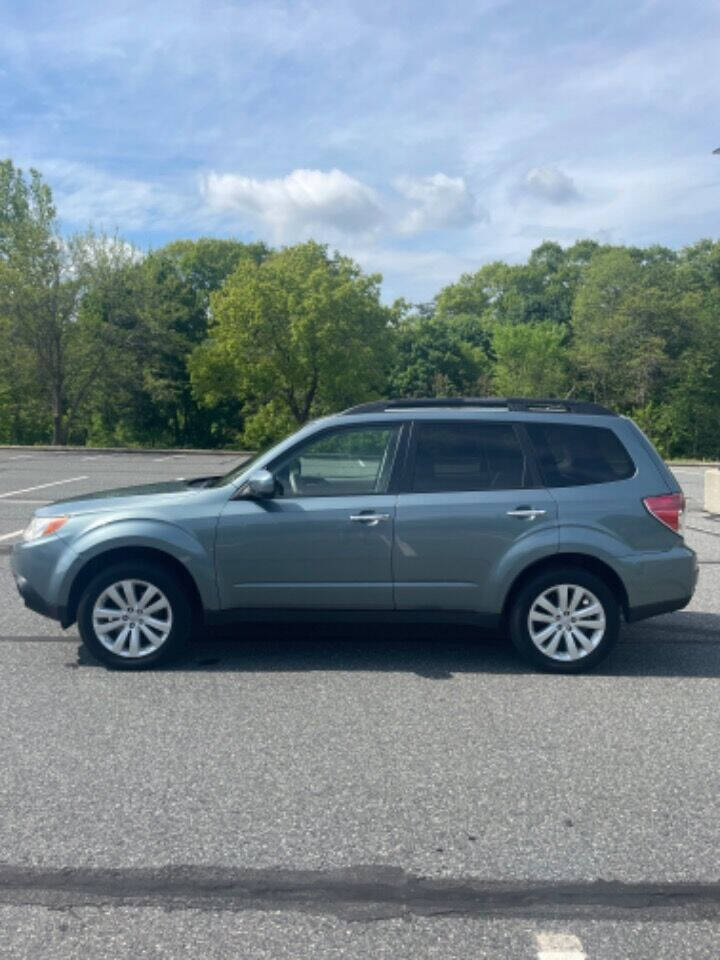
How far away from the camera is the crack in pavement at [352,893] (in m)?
3.23

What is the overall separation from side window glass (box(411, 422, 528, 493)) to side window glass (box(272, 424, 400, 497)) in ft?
0.69

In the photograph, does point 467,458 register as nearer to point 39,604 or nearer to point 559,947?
point 39,604

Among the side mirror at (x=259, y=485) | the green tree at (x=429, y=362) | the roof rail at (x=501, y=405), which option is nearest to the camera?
the side mirror at (x=259, y=485)

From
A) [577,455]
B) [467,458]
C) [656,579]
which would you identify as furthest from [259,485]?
[656,579]

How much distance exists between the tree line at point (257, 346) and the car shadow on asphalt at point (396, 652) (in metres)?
35.3

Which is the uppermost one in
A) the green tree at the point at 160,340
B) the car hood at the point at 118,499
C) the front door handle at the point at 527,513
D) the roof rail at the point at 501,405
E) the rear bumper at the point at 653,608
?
the green tree at the point at 160,340

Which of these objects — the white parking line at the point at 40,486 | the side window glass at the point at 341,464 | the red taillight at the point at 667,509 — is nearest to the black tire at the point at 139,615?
the side window glass at the point at 341,464

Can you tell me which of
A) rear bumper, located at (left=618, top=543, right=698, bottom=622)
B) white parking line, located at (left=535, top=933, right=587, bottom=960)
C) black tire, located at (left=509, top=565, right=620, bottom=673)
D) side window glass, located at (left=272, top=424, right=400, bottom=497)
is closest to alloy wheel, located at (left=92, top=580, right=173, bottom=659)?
side window glass, located at (left=272, top=424, right=400, bottom=497)

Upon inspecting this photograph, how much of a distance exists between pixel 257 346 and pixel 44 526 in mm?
40228

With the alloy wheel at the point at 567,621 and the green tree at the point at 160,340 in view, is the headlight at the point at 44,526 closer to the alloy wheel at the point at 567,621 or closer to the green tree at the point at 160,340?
the alloy wheel at the point at 567,621

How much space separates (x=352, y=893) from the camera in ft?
10.9

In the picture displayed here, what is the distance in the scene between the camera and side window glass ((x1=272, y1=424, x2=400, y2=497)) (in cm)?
621

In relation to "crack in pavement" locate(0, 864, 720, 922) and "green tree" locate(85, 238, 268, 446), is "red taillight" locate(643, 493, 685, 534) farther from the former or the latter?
"green tree" locate(85, 238, 268, 446)

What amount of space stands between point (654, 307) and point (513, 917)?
2260 inches
